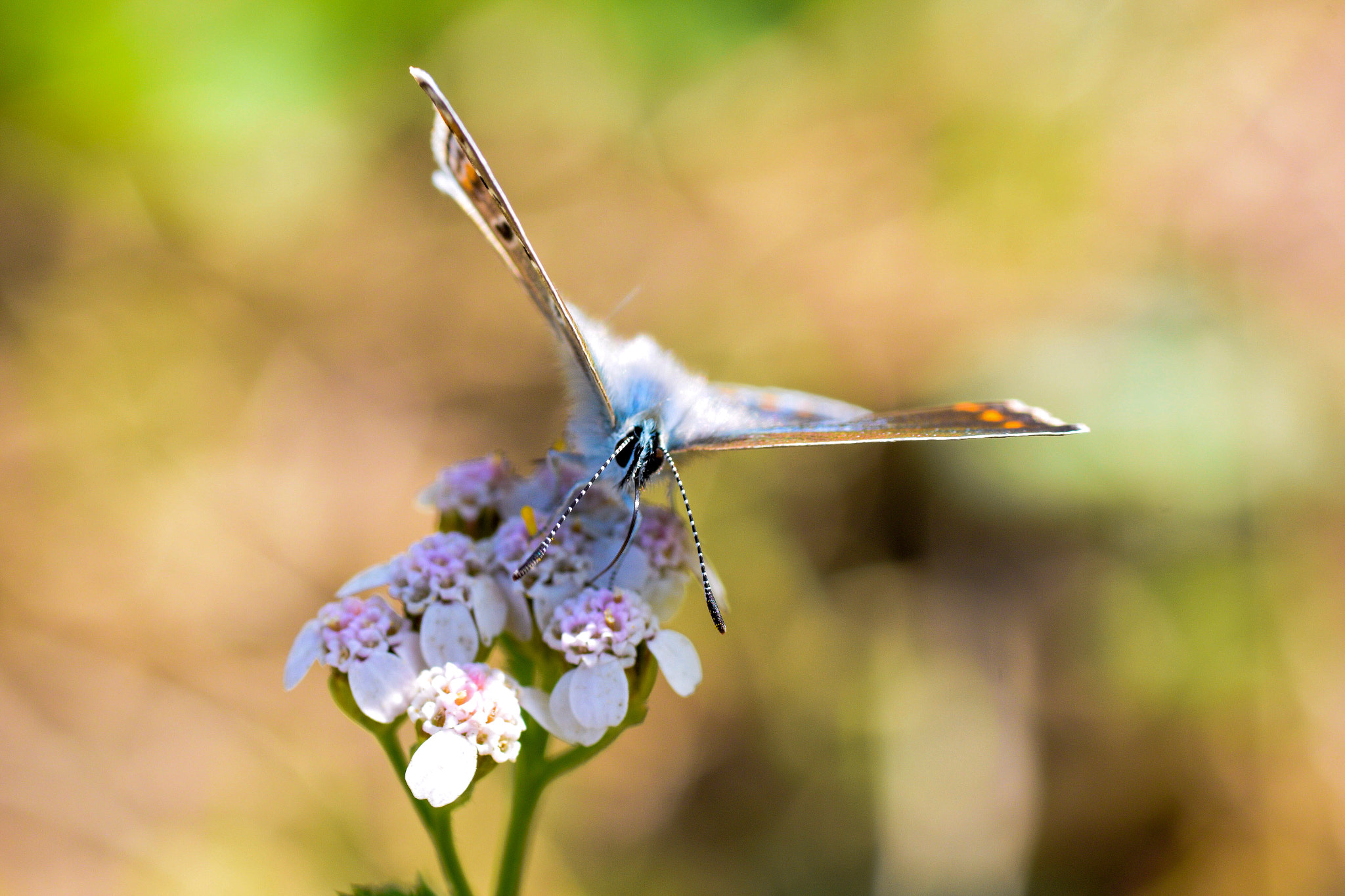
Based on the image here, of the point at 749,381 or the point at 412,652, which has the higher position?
the point at 749,381

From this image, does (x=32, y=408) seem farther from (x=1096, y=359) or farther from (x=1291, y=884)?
(x=1291, y=884)

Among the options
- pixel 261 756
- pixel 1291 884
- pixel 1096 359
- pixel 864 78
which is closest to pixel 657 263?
pixel 864 78

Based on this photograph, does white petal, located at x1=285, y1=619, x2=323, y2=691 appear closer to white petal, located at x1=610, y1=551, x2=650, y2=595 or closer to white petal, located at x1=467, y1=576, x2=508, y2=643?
white petal, located at x1=467, y1=576, x2=508, y2=643

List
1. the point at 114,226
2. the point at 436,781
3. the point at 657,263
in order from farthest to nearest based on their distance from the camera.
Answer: the point at 657,263 → the point at 114,226 → the point at 436,781

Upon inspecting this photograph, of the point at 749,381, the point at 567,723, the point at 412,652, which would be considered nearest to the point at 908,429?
the point at 567,723

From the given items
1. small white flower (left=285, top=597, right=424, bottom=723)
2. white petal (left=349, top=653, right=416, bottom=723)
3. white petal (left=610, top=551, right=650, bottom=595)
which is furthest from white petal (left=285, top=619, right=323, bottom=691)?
white petal (left=610, top=551, right=650, bottom=595)

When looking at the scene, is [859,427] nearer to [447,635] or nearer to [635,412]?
[635,412]

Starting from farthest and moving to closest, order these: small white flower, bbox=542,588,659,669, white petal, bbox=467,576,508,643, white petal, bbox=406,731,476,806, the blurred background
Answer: the blurred background → white petal, bbox=467,576,508,643 → small white flower, bbox=542,588,659,669 → white petal, bbox=406,731,476,806
